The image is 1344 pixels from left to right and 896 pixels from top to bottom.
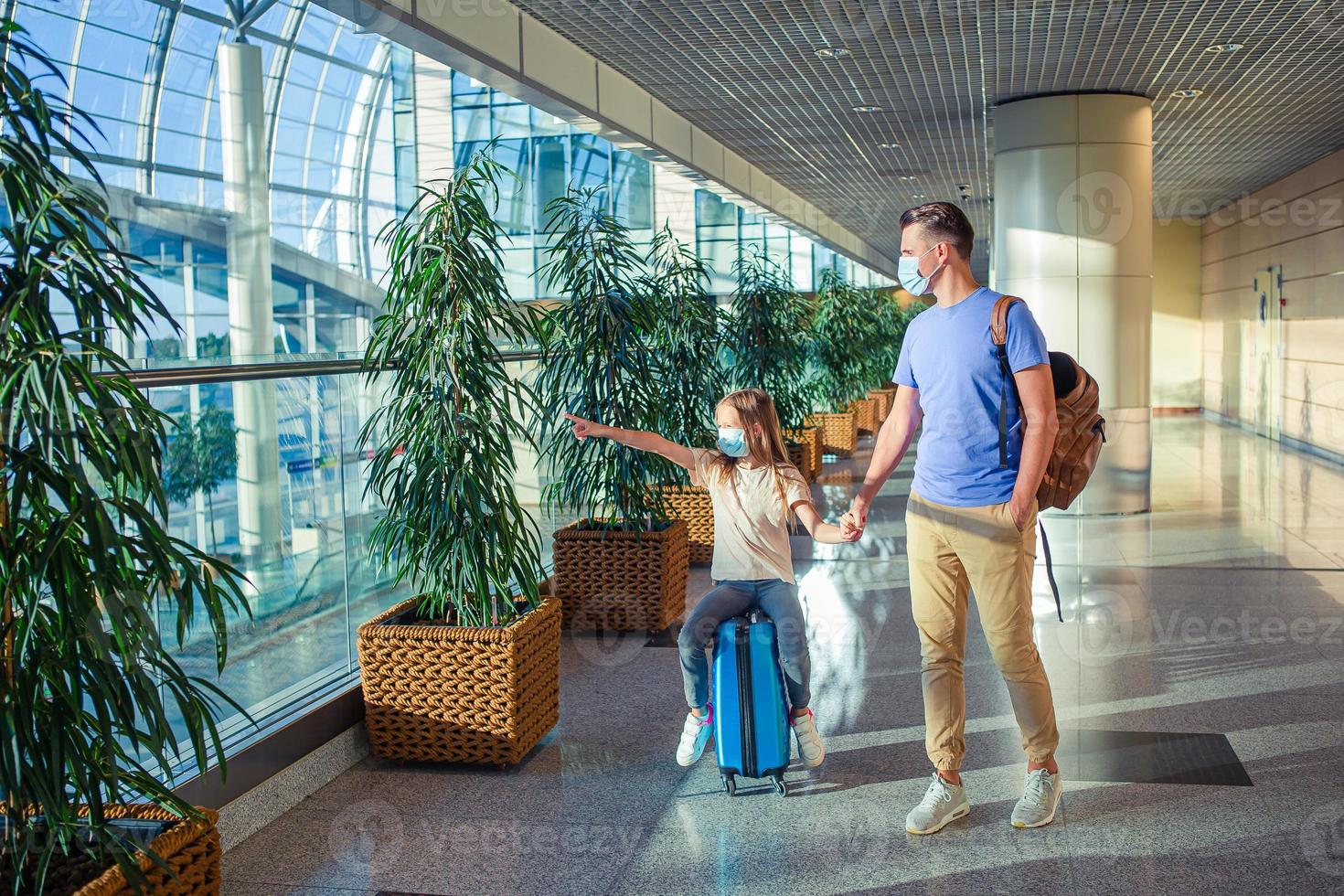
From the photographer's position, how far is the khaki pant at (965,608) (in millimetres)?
3176

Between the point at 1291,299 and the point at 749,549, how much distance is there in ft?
45.7

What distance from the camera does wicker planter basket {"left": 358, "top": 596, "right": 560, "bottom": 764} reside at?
12.5 feet

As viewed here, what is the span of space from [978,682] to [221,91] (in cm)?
1562

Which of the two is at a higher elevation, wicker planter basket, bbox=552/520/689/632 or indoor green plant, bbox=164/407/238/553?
indoor green plant, bbox=164/407/238/553

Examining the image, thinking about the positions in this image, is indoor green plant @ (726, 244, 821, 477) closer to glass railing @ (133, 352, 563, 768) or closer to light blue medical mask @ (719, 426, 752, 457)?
glass railing @ (133, 352, 563, 768)

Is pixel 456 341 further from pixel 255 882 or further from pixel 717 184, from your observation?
pixel 717 184

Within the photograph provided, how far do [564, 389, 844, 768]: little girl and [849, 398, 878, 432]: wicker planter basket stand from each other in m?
12.6

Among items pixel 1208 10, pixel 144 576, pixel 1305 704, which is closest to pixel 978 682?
pixel 1305 704

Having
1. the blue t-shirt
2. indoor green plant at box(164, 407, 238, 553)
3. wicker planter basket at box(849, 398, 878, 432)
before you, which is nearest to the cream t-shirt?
the blue t-shirt

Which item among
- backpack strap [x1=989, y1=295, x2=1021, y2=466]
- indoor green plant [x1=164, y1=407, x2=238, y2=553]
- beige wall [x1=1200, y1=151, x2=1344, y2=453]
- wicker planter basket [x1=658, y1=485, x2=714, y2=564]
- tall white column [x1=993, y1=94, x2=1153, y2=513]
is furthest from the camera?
beige wall [x1=1200, y1=151, x2=1344, y2=453]

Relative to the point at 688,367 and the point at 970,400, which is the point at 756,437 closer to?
the point at 970,400

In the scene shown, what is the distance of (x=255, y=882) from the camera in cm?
304

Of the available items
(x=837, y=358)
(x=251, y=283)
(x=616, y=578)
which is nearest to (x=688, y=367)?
(x=616, y=578)

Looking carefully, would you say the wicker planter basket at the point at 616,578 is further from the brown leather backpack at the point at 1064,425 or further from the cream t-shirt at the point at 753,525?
the brown leather backpack at the point at 1064,425
